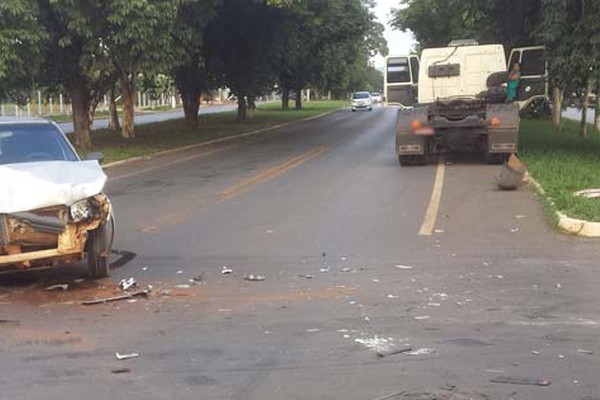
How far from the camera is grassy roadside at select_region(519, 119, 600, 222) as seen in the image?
11.5 m

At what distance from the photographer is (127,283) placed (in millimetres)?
8023

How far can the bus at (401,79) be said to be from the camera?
20.6 meters

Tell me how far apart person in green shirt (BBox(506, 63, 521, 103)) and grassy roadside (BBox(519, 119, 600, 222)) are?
142 centimetres

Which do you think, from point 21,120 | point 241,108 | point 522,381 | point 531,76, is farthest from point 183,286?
point 241,108

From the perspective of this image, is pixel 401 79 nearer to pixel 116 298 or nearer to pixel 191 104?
pixel 116 298

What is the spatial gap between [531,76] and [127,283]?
14392mm

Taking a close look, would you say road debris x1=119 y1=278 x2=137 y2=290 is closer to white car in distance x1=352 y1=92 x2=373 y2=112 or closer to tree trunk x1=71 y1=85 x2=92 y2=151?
tree trunk x1=71 y1=85 x2=92 y2=151

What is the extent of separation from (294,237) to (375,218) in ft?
6.06

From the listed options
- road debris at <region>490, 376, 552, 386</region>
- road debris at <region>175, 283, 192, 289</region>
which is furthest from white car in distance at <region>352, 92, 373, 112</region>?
road debris at <region>490, 376, 552, 386</region>

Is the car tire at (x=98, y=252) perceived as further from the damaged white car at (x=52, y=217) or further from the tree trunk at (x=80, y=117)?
the tree trunk at (x=80, y=117)

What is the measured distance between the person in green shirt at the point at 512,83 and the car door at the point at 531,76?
0.55ft

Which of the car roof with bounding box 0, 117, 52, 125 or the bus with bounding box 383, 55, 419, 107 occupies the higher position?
the bus with bounding box 383, 55, 419, 107

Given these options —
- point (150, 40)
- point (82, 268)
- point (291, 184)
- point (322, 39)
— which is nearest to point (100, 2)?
point (150, 40)

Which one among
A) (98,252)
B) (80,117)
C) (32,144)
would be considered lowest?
(98,252)
